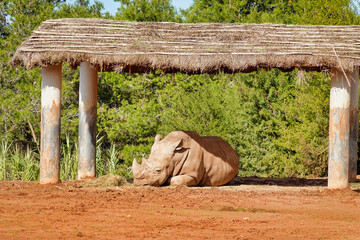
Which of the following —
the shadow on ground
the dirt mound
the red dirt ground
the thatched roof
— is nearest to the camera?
the red dirt ground

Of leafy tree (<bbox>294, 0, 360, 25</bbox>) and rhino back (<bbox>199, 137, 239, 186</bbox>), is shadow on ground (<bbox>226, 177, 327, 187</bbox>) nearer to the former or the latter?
rhino back (<bbox>199, 137, 239, 186</bbox>)

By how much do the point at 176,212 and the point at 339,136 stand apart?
426 cm

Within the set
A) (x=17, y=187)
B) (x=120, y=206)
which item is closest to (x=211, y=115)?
(x=17, y=187)

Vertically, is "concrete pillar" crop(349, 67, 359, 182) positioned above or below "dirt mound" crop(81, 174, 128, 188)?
above

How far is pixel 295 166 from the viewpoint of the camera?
1886 cm

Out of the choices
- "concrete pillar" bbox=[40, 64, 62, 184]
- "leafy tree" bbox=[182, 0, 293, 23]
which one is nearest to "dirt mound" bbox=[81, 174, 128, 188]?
"concrete pillar" bbox=[40, 64, 62, 184]

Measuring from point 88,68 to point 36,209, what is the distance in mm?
4706

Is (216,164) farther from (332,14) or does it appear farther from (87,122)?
(332,14)

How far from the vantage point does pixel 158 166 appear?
12633mm

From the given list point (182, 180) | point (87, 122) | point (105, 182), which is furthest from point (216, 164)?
point (87, 122)

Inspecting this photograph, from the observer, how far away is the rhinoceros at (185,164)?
12680mm

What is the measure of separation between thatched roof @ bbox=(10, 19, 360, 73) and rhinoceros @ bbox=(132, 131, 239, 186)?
1.60 m

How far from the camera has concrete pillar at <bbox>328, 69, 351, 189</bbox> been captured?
478 inches

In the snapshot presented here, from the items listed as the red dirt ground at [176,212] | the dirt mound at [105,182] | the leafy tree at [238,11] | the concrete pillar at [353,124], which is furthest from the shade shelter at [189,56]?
the leafy tree at [238,11]
